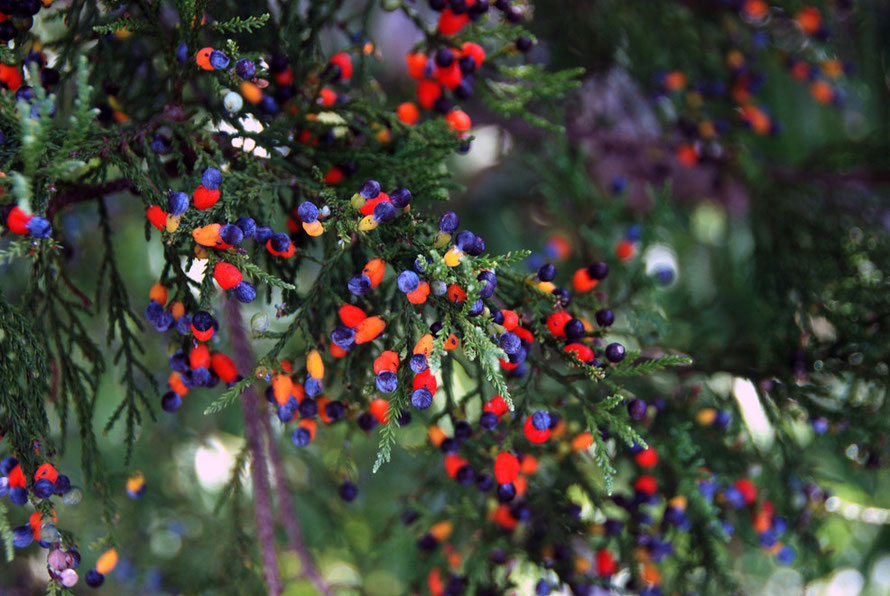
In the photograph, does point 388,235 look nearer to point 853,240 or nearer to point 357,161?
point 357,161

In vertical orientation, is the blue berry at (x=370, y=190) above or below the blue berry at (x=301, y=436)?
above

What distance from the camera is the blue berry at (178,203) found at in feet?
3.75

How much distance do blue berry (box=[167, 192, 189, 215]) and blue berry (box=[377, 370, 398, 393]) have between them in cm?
44

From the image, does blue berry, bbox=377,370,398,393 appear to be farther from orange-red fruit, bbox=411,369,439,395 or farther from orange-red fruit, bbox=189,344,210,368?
orange-red fruit, bbox=189,344,210,368

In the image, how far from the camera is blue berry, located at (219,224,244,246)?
115cm

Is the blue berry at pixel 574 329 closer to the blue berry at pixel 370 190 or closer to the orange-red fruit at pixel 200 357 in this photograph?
the blue berry at pixel 370 190

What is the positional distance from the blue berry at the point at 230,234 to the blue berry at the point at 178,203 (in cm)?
7

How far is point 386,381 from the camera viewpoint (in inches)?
45.8

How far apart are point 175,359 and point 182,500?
1.59 meters

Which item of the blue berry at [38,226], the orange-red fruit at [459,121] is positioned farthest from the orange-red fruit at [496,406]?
the blue berry at [38,226]

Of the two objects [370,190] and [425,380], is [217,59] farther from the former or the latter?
[425,380]

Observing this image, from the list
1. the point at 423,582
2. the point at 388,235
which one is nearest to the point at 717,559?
the point at 423,582

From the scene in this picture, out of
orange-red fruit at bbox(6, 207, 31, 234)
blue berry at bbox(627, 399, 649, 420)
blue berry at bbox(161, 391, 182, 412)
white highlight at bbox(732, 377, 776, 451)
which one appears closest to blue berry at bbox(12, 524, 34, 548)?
blue berry at bbox(161, 391, 182, 412)

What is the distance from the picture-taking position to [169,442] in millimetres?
2721
